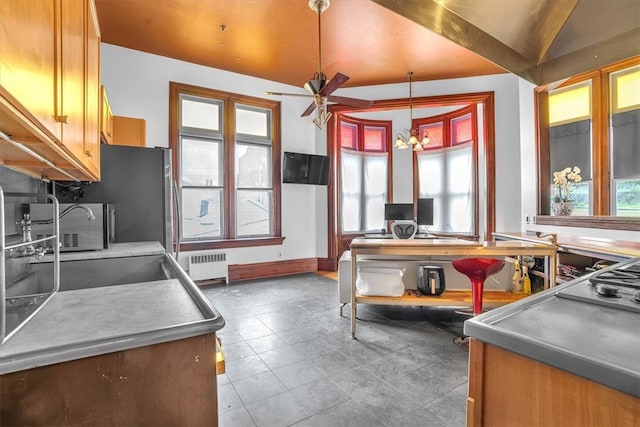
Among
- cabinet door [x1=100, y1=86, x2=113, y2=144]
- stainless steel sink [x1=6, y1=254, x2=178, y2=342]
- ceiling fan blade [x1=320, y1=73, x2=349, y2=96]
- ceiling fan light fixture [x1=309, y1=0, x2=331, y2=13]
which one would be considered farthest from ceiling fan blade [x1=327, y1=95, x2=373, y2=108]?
stainless steel sink [x1=6, y1=254, x2=178, y2=342]

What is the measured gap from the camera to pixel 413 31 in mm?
3990

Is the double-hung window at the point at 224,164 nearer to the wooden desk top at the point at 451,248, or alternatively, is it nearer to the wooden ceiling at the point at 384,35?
the wooden ceiling at the point at 384,35

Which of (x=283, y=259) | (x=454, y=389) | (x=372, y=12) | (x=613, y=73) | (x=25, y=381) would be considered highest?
(x=372, y=12)

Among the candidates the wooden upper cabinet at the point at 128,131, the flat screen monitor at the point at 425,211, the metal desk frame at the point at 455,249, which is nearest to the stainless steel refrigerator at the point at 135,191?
the wooden upper cabinet at the point at 128,131

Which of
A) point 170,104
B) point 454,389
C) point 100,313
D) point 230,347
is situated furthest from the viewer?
point 170,104

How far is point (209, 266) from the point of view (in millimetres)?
4895

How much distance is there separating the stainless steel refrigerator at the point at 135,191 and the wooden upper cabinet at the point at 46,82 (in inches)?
47.9

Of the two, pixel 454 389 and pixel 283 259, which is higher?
pixel 283 259

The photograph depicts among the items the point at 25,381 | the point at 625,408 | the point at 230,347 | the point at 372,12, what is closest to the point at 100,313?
the point at 25,381

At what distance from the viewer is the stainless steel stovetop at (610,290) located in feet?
3.16

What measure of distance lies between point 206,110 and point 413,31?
11.2ft

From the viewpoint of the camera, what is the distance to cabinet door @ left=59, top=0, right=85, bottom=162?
41.9 inches

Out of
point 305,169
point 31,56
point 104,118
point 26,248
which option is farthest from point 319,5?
point 26,248

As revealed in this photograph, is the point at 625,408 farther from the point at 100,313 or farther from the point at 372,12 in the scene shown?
the point at 372,12
